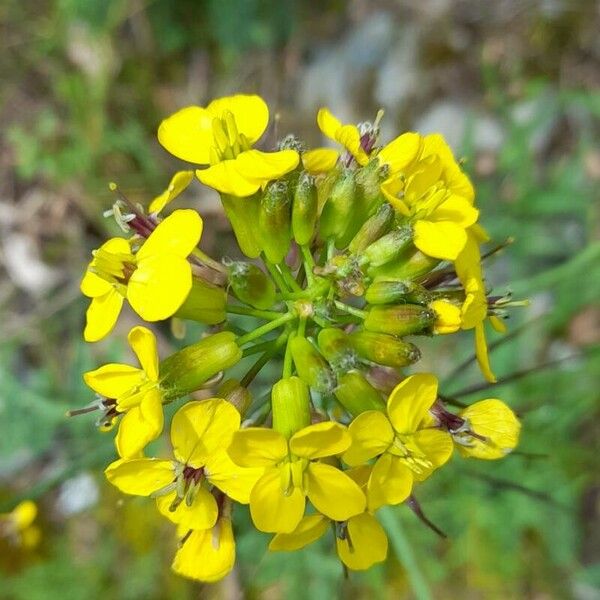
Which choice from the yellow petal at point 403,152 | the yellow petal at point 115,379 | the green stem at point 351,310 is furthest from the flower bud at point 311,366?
the yellow petal at point 403,152

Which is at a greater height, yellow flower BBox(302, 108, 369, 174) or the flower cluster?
yellow flower BBox(302, 108, 369, 174)

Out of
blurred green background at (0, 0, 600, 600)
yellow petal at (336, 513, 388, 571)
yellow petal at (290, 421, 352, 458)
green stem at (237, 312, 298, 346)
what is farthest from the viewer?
blurred green background at (0, 0, 600, 600)

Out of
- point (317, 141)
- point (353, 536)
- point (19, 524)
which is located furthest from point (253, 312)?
point (317, 141)

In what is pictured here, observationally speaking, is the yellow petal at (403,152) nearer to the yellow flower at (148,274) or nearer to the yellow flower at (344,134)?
the yellow flower at (344,134)

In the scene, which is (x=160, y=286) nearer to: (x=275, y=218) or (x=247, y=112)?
(x=275, y=218)

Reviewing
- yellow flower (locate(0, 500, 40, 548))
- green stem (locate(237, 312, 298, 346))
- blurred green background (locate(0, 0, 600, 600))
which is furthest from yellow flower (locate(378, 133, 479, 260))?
yellow flower (locate(0, 500, 40, 548))

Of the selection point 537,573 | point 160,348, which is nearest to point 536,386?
point 537,573

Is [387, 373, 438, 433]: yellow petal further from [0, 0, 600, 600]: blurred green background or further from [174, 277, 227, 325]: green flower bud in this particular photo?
[0, 0, 600, 600]: blurred green background
